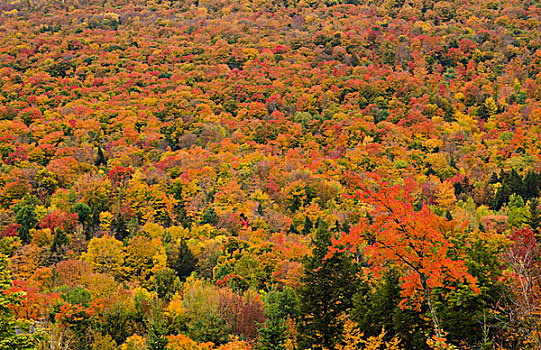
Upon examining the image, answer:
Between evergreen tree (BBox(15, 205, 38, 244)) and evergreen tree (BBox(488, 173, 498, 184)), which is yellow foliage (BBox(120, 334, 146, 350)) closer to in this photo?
evergreen tree (BBox(15, 205, 38, 244))

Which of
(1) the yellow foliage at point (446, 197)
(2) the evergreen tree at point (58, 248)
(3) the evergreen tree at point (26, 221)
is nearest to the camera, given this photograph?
(2) the evergreen tree at point (58, 248)

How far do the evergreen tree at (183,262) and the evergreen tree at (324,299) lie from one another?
25.7 metres

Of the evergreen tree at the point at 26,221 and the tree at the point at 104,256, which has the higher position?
the tree at the point at 104,256

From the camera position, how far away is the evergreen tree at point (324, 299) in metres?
27.6

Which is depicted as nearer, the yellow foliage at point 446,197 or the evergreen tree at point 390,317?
the evergreen tree at point 390,317

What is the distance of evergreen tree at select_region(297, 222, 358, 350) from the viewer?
27.6 metres

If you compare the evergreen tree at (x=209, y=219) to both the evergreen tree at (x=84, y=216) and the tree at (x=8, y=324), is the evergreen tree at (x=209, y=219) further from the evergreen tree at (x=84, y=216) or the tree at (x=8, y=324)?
the tree at (x=8, y=324)

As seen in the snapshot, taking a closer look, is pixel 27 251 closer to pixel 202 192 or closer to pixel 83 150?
pixel 202 192

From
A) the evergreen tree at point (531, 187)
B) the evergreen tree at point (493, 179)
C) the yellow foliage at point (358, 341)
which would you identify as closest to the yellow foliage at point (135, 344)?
the yellow foliage at point (358, 341)

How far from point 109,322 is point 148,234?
2497cm

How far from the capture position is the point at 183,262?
52906mm

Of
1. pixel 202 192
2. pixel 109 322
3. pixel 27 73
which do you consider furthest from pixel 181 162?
pixel 27 73

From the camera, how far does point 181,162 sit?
3489 inches

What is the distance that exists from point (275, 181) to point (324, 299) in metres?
51.5
